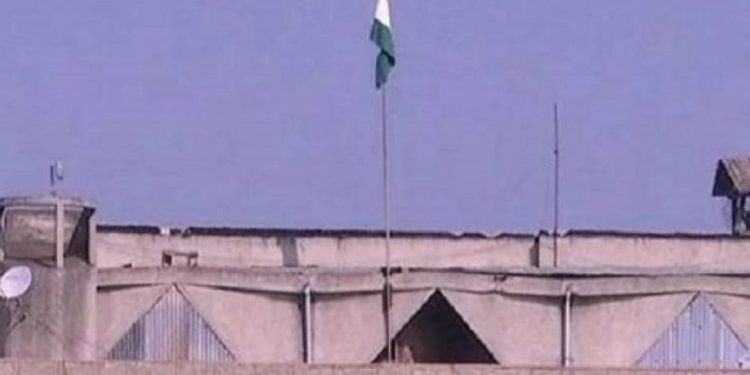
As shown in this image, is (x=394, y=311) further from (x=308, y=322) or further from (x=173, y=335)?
(x=173, y=335)

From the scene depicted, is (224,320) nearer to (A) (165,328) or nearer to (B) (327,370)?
(A) (165,328)

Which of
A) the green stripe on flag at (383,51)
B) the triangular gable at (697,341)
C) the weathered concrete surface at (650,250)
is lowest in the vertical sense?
the triangular gable at (697,341)

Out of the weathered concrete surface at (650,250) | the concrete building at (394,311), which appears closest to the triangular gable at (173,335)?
the concrete building at (394,311)

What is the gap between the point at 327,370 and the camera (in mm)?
26391

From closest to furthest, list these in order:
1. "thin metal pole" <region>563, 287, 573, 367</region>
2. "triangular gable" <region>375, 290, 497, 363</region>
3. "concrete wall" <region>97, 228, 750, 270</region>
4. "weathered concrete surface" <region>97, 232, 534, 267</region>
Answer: "triangular gable" <region>375, 290, 497, 363</region>, "thin metal pole" <region>563, 287, 573, 367</region>, "weathered concrete surface" <region>97, 232, 534, 267</region>, "concrete wall" <region>97, 228, 750, 270</region>

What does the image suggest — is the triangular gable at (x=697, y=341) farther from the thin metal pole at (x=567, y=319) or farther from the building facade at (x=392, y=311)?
the thin metal pole at (x=567, y=319)

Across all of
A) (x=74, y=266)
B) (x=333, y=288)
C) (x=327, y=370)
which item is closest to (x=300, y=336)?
(x=333, y=288)

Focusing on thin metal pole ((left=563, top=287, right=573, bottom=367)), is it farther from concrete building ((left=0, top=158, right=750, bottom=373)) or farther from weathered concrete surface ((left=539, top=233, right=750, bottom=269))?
weathered concrete surface ((left=539, top=233, right=750, bottom=269))

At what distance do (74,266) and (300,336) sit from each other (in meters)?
2.81

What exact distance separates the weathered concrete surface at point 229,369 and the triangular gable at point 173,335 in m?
4.36

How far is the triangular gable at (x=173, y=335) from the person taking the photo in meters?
30.7

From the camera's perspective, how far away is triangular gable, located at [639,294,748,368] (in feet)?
103

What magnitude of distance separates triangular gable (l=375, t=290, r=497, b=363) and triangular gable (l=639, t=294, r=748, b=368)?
176 cm

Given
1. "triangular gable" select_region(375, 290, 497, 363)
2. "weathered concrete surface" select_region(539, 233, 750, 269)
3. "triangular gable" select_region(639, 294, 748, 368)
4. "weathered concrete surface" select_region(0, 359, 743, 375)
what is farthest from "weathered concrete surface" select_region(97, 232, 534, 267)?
"weathered concrete surface" select_region(0, 359, 743, 375)
